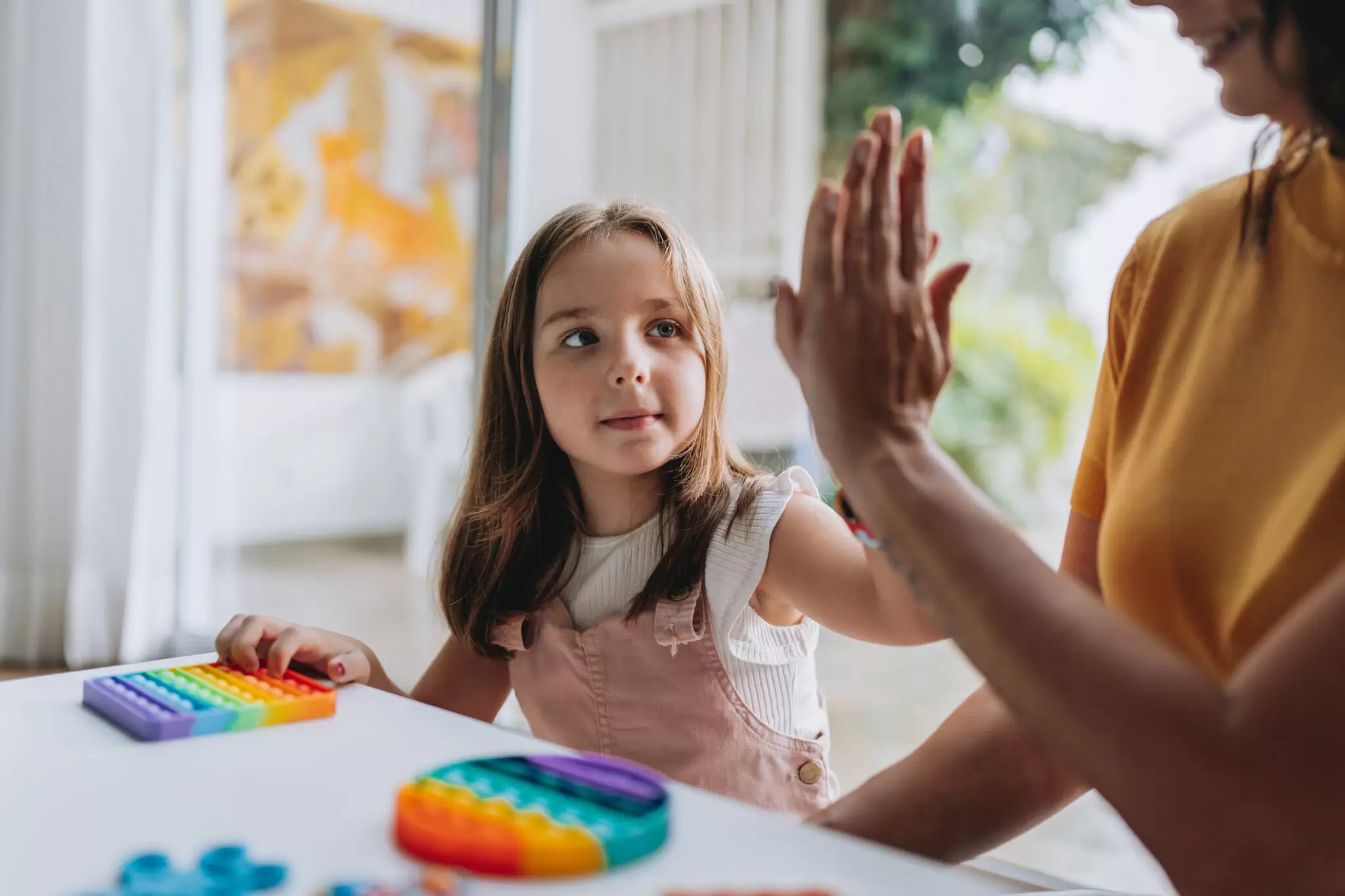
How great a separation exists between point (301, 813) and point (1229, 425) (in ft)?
1.89

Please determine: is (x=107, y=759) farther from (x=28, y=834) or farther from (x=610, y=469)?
(x=610, y=469)

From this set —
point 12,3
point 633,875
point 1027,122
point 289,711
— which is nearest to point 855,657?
point 1027,122

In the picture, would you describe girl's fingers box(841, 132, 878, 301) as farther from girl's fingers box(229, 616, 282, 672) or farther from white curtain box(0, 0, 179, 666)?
white curtain box(0, 0, 179, 666)

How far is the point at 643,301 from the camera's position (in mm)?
1197

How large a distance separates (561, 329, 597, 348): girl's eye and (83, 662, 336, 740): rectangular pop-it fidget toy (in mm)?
440

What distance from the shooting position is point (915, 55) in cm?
374

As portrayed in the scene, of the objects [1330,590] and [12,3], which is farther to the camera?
[12,3]

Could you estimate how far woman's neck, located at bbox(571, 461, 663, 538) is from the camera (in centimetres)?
125

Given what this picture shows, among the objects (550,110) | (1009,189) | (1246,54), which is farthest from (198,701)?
(1009,189)

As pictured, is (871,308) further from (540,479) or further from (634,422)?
(540,479)

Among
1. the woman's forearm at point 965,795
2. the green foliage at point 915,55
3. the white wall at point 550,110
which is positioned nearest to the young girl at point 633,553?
the woman's forearm at point 965,795

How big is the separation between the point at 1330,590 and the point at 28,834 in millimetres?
633

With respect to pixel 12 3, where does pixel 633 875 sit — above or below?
below

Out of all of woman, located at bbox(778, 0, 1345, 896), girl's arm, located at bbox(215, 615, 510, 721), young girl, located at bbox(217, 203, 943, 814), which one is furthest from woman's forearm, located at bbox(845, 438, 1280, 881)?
girl's arm, located at bbox(215, 615, 510, 721)
